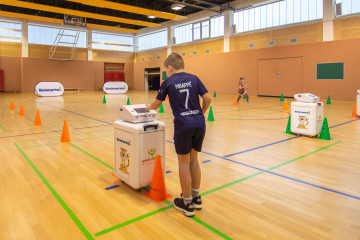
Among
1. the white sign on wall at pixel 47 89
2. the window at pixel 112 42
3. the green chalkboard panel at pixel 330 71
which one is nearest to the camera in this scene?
the green chalkboard panel at pixel 330 71

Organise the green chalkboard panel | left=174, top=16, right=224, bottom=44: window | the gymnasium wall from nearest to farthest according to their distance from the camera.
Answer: the gymnasium wall
the green chalkboard panel
left=174, top=16, right=224, bottom=44: window

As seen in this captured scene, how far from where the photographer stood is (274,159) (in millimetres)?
4172

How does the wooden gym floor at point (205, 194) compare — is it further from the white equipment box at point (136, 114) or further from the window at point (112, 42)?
the window at point (112, 42)

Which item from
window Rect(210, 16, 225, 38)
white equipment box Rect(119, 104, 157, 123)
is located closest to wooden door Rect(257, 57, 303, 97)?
window Rect(210, 16, 225, 38)

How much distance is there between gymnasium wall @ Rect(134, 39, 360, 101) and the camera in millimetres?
14125

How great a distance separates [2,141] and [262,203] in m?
4.95

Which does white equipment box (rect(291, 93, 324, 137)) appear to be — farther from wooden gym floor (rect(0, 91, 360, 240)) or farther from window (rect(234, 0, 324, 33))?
window (rect(234, 0, 324, 33))

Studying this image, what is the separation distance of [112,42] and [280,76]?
705 inches

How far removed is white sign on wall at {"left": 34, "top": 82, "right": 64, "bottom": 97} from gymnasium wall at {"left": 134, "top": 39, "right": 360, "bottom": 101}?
407 inches

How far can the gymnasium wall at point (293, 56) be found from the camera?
1412 centimetres

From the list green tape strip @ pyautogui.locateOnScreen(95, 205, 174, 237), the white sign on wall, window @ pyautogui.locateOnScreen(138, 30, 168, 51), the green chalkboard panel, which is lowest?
green tape strip @ pyautogui.locateOnScreen(95, 205, 174, 237)

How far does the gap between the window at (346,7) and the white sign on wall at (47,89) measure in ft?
57.4

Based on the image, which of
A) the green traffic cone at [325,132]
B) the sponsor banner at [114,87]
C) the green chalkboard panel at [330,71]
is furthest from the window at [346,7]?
the sponsor banner at [114,87]

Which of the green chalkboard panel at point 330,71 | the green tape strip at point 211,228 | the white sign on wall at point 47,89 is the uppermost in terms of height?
the green chalkboard panel at point 330,71
